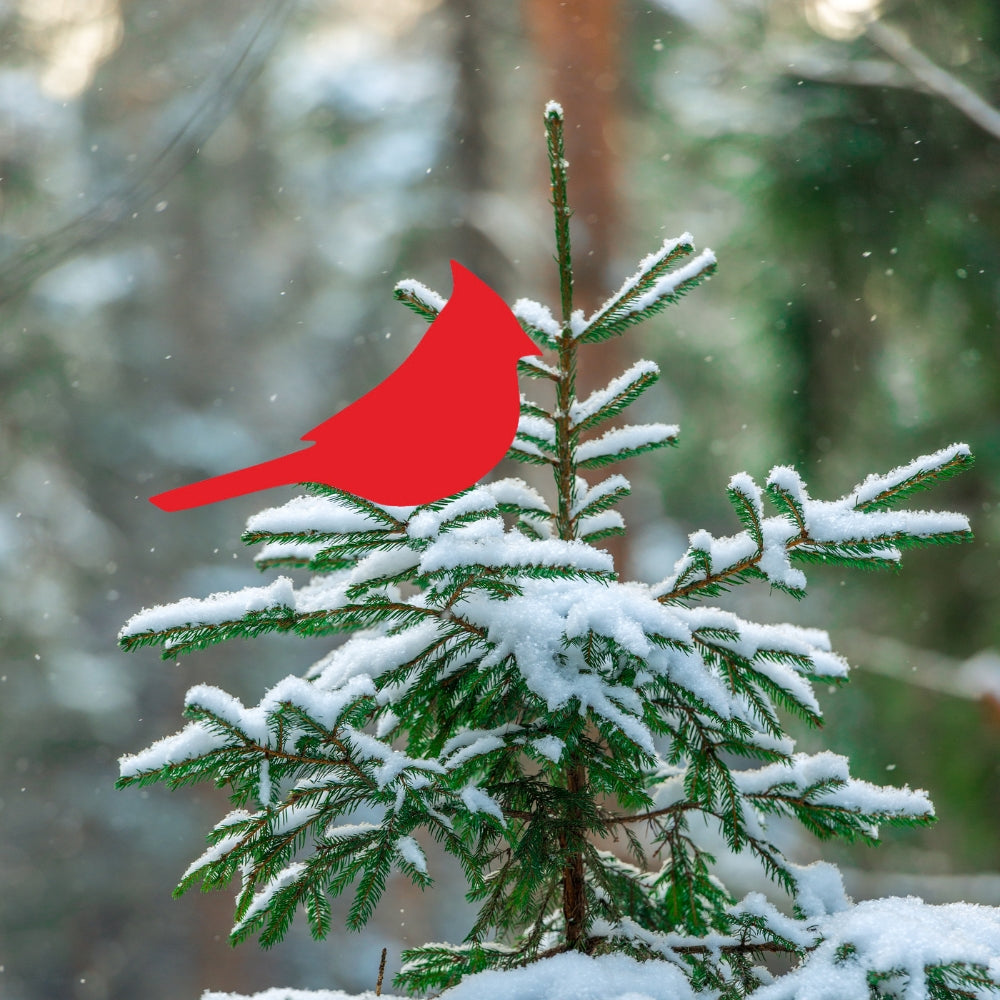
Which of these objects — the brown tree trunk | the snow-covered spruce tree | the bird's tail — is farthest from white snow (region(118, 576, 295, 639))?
the brown tree trunk

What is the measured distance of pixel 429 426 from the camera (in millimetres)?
1013

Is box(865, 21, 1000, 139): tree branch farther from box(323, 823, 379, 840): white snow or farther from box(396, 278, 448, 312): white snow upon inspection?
box(323, 823, 379, 840): white snow

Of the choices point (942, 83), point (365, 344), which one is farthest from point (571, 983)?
point (365, 344)

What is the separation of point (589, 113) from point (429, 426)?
4.12 metres

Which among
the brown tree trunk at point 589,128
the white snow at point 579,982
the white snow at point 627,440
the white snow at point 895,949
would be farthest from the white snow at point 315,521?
the brown tree trunk at point 589,128

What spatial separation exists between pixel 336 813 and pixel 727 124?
17.8 ft

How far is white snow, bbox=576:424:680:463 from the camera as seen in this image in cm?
123

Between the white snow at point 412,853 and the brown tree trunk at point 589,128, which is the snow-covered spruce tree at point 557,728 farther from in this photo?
the brown tree trunk at point 589,128

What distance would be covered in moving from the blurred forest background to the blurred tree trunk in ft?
0.07

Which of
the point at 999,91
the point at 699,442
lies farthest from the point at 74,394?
the point at 999,91

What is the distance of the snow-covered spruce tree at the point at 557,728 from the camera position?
36.0 inches

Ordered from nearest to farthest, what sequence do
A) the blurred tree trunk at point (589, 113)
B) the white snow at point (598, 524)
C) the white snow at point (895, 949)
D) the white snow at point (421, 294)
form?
the white snow at point (895, 949) → the white snow at point (421, 294) → the white snow at point (598, 524) → the blurred tree trunk at point (589, 113)

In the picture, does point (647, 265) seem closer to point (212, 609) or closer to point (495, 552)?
point (495, 552)

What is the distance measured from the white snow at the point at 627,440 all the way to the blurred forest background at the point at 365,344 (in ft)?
9.07
